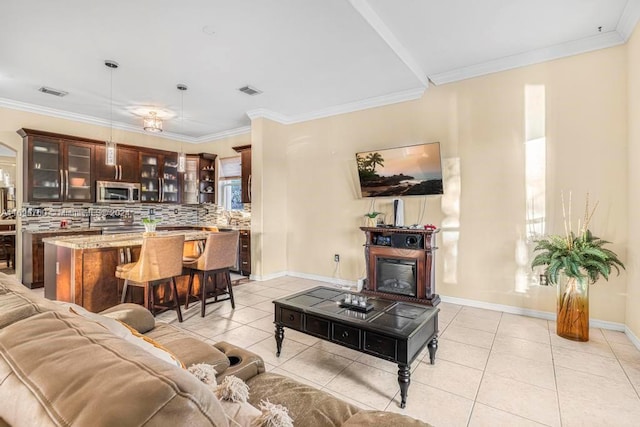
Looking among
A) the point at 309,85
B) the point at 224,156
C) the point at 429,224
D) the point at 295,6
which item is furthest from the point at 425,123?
the point at 224,156

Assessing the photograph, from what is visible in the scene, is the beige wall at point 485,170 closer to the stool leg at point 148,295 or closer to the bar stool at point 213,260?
the bar stool at point 213,260

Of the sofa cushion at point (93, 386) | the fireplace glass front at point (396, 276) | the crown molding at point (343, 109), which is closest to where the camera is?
the sofa cushion at point (93, 386)

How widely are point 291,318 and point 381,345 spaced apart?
0.83 m

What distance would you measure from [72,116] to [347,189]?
16.6ft

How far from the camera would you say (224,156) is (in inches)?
283

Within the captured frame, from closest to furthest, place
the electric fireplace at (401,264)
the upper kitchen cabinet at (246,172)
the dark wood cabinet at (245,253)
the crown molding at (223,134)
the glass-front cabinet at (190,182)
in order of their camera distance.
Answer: the electric fireplace at (401,264)
the dark wood cabinet at (245,253)
the upper kitchen cabinet at (246,172)
the crown molding at (223,134)
the glass-front cabinet at (190,182)

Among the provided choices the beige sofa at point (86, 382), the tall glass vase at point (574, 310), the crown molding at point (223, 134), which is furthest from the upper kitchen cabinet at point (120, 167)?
the tall glass vase at point (574, 310)

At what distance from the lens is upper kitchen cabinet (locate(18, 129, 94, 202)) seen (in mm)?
5039

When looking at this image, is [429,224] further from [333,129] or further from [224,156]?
[224,156]

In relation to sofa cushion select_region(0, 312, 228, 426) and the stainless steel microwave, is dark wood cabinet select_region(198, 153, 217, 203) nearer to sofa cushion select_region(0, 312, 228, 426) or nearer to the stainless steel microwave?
the stainless steel microwave

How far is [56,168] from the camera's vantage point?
5.34 meters

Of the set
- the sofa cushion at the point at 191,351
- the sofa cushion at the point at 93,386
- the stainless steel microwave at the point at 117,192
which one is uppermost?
the stainless steel microwave at the point at 117,192

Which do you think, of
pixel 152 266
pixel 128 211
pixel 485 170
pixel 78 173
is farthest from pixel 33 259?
pixel 485 170

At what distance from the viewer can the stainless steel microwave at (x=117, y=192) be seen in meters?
5.84
